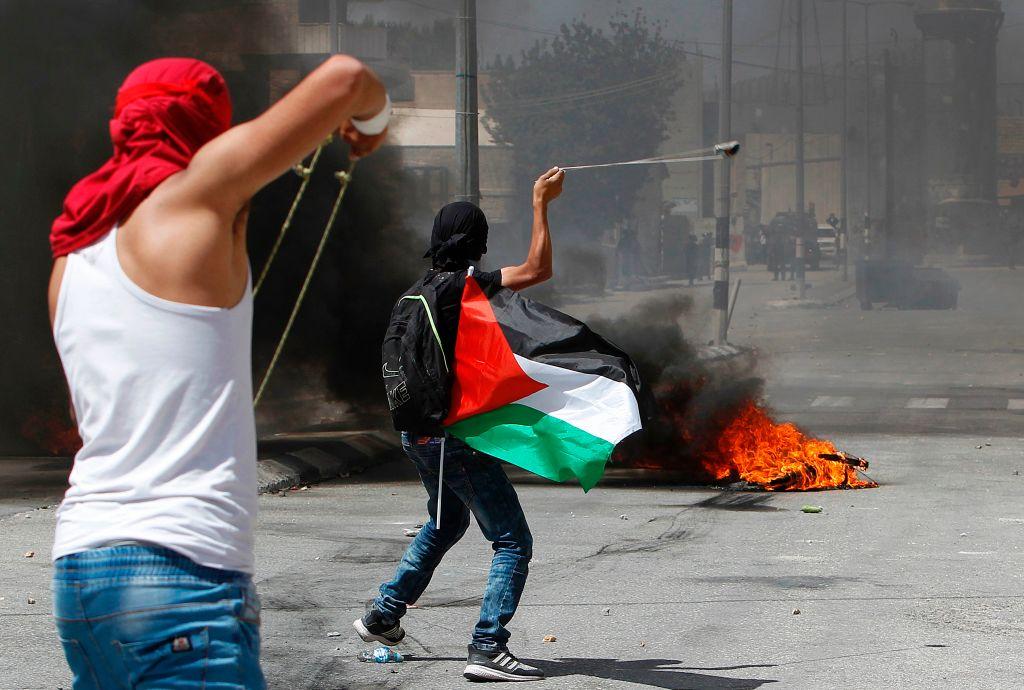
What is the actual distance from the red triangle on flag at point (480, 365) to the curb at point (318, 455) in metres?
4.87

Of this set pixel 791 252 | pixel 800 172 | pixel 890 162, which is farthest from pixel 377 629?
pixel 791 252

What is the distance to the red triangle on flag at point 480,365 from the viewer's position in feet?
16.3

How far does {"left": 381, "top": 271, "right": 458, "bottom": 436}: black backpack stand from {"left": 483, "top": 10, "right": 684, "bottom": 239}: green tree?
26757 millimetres

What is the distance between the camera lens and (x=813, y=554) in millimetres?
7262

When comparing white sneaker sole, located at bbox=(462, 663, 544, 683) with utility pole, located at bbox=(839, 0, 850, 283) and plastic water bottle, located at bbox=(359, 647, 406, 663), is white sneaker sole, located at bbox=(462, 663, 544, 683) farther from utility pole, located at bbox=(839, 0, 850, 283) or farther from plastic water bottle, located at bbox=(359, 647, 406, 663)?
A: utility pole, located at bbox=(839, 0, 850, 283)

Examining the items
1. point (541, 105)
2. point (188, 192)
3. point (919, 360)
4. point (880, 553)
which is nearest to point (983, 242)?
point (541, 105)

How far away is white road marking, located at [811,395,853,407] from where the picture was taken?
1627cm

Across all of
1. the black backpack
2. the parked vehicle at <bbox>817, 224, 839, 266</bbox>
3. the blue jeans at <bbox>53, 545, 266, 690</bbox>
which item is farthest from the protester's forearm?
the parked vehicle at <bbox>817, 224, 839, 266</bbox>

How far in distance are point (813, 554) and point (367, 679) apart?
119 inches

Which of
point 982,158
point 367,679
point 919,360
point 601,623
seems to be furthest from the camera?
point 982,158

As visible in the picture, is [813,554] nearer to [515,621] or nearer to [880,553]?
[880,553]

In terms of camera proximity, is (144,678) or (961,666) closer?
(144,678)

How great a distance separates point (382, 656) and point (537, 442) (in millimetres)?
921

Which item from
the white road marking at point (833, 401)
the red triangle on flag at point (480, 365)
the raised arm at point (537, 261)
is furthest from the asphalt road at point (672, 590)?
the white road marking at point (833, 401)
